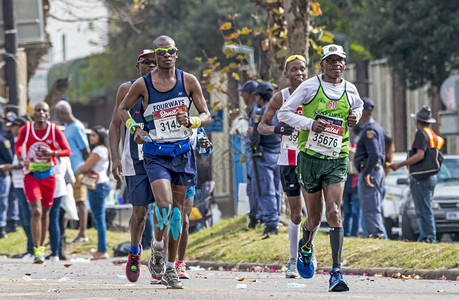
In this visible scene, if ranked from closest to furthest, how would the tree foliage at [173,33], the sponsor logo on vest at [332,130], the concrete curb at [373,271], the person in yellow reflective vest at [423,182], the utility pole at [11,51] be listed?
1. the sponsor logo on vest at [332,130]
2. the concrete curb at [373,271]
3. the person in yellow reflective vest at [423,182]
4. the utility pole at [11,51]
5. the tree foliage at [173,33]

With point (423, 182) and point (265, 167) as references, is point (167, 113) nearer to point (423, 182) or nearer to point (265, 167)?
point (265, 167)

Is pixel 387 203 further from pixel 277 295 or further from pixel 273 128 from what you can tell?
pixel 277 295

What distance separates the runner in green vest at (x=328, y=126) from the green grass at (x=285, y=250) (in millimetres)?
2144

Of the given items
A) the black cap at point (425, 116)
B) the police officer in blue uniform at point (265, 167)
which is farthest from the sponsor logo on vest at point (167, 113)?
the black cap at point (425, 116)

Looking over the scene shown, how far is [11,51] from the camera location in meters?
21.2

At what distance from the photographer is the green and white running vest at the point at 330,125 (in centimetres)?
935

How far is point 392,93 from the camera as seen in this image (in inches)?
1671

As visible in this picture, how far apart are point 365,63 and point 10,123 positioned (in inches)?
959

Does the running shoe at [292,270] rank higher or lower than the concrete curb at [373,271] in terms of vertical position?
higher

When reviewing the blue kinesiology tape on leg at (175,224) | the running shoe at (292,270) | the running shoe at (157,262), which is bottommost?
the running shoe at (292,270)

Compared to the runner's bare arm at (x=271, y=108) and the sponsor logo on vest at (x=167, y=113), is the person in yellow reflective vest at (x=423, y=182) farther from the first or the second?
the sponsor logo on vest at (x=167, y=113)

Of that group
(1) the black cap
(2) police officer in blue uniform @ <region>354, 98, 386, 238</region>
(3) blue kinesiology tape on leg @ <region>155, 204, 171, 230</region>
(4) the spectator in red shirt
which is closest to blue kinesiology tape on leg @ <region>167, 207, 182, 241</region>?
(3) blue kinesiology tape on leg @ <region>155, 204, 171, 230</region>

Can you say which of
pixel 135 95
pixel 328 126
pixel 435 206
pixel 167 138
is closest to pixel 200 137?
pixel 167 138

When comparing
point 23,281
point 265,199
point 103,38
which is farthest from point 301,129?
point 103,38
